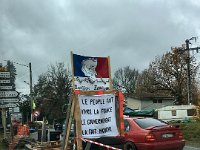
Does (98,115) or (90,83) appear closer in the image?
(98,115)

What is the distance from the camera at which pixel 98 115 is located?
10.2 m

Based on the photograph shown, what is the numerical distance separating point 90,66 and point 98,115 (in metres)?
1.14

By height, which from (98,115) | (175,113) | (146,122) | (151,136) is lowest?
(151,136)

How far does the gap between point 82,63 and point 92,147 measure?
6.24 ft

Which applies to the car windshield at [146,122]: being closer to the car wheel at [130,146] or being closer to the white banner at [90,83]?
the car wheel at [130,146]

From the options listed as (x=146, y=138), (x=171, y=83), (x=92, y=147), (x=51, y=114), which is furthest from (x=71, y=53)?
(x=171, y=83)

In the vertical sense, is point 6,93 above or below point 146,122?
above

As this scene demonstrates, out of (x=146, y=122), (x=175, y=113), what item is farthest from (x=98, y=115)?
(x=175, y=113)

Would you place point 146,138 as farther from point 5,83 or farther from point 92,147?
point 5,83

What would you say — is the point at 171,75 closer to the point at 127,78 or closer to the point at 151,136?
the point at 127,78

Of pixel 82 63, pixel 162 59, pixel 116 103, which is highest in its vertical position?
pixel 162 59

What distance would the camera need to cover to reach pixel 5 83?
23.4 meters

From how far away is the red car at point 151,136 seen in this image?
45.0 feet

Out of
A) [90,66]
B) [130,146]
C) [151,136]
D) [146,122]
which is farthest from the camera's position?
[146,122]
